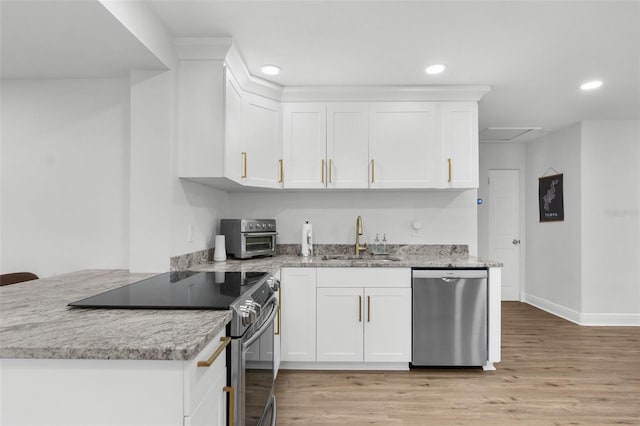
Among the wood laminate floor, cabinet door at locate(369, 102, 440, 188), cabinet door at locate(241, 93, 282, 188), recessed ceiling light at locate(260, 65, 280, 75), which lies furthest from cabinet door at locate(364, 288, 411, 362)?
recessed ceiling light at locate(260, 65, 280, 75)

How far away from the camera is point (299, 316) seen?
2.83 meters

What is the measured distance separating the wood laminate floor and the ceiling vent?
2467mm

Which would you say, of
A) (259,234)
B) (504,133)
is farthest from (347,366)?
(504,133)

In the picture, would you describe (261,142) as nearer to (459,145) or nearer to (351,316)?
(351,316)

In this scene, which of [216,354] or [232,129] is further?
[232,129]

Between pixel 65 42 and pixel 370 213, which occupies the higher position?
pixel 65 42

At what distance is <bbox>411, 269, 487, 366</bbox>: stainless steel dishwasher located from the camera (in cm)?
281

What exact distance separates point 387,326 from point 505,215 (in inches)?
131

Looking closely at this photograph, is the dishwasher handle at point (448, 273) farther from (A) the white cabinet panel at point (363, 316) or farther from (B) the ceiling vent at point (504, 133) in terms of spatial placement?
(B) the ceiling vent at point (504, 133)

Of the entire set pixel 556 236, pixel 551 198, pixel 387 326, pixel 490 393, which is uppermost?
pixel 551 198

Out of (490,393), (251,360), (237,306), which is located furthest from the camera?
(490,393)

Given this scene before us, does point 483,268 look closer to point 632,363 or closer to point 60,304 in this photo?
point 632,363

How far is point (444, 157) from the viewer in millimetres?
3158

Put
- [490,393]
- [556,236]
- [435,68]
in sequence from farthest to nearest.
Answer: [556,236] < [435,68] < [490,393]
